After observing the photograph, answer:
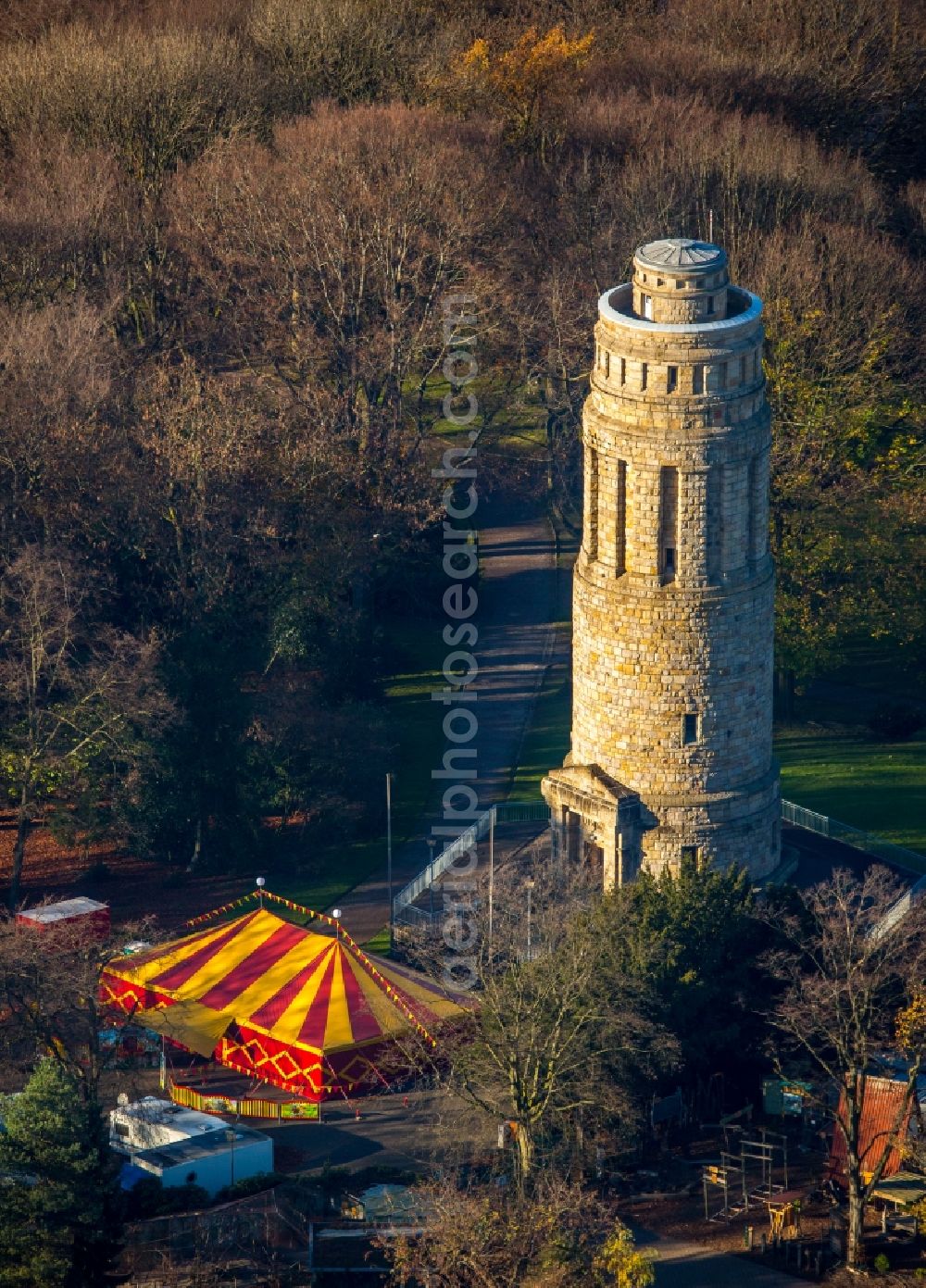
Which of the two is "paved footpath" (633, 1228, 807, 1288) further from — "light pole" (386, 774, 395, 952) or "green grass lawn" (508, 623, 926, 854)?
"green grass lawn" (508, 623, 926, 854)

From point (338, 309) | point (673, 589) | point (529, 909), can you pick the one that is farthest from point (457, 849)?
point (338, 309)

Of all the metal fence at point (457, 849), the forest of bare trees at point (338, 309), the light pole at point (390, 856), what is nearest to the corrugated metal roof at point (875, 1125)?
the metal fence at point (457, 849)

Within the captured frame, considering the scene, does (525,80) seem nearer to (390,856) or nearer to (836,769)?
(836,769)

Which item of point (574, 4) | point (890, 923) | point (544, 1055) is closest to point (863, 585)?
point (890, 923)

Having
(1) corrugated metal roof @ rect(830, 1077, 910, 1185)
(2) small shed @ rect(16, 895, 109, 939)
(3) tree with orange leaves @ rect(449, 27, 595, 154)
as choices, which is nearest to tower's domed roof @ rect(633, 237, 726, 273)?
(1) corrugated metal roof @ rect(830, 1077, 910, 1185)

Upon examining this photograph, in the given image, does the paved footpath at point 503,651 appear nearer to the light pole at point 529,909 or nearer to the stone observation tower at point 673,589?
the light pole at point 529,909

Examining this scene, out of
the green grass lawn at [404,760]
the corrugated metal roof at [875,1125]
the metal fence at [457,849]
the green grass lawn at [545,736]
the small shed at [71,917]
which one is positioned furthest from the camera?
the green grass lawn at [545,736]

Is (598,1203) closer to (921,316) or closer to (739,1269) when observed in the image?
(739,1269)
